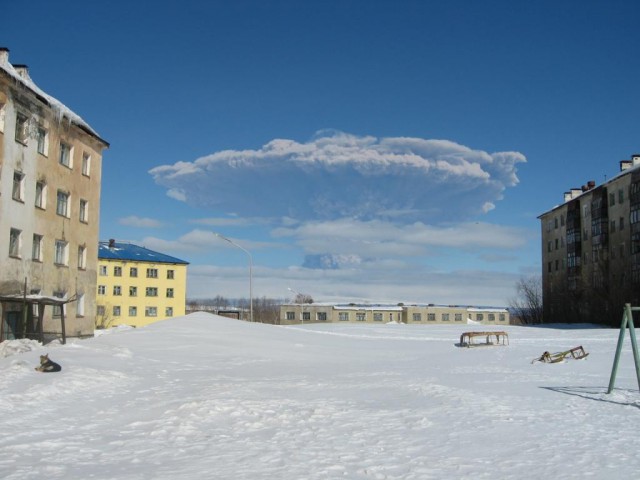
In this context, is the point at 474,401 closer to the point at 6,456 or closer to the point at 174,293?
the point at 6,456

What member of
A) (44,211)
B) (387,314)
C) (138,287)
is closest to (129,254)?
(138,287)

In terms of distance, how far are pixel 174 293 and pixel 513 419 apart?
75.6 meters

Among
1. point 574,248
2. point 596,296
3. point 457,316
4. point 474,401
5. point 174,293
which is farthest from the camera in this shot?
point 457,316

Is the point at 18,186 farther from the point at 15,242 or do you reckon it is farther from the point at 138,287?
the point at 138,287

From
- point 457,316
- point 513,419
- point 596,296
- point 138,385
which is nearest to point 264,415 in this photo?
point 513,419

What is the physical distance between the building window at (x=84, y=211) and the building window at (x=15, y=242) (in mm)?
6914

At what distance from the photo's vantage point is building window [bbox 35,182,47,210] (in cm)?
3155

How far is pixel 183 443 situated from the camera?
9352mm

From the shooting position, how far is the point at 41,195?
31.9 m

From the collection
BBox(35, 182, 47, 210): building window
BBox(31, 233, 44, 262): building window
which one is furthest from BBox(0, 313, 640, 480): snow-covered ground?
BBox(35, 182, 47, 210): building window

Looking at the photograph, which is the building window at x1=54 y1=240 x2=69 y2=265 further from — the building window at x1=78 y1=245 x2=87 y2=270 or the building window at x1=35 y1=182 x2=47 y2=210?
the building window at x1=35 y1=182 x2=47 y2=210

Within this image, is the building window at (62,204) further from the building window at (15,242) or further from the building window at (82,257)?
the building window at (15,242)

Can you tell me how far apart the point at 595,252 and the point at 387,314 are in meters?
44.6

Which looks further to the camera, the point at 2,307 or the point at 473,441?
the point at 2,307
